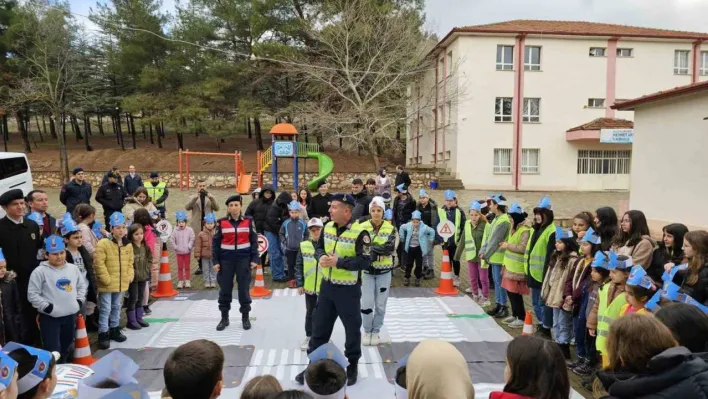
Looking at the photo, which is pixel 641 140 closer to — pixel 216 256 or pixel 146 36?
pixel 216 256

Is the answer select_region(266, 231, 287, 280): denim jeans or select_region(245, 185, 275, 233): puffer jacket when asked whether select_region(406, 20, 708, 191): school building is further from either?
select_region(266, 231, 287, 280): denim jeans

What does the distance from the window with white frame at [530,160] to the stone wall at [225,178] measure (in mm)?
4922

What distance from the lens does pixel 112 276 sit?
5.65 meters

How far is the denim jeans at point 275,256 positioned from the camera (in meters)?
8.87

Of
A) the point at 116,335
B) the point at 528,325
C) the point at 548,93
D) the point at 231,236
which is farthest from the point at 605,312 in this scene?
the point at 548,93

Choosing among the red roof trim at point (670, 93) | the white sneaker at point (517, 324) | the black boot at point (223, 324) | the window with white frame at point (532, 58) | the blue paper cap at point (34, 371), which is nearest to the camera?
the blue paper cap at point (34, 371)

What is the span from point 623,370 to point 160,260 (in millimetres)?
7413

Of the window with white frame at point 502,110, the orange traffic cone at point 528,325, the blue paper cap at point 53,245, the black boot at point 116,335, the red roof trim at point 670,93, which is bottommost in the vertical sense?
the black boot at point 116,335

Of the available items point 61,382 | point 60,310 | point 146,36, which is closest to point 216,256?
point 60,310

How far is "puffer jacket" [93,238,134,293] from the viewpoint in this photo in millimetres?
5602

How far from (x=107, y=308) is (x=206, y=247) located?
274 cm

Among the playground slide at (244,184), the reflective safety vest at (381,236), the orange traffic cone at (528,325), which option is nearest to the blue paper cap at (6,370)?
the reflective safety vest at (381,236)

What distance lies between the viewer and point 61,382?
399 cm

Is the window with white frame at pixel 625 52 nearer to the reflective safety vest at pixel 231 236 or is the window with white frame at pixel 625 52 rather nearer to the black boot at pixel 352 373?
the reflective safety vest at pixel 231 236
